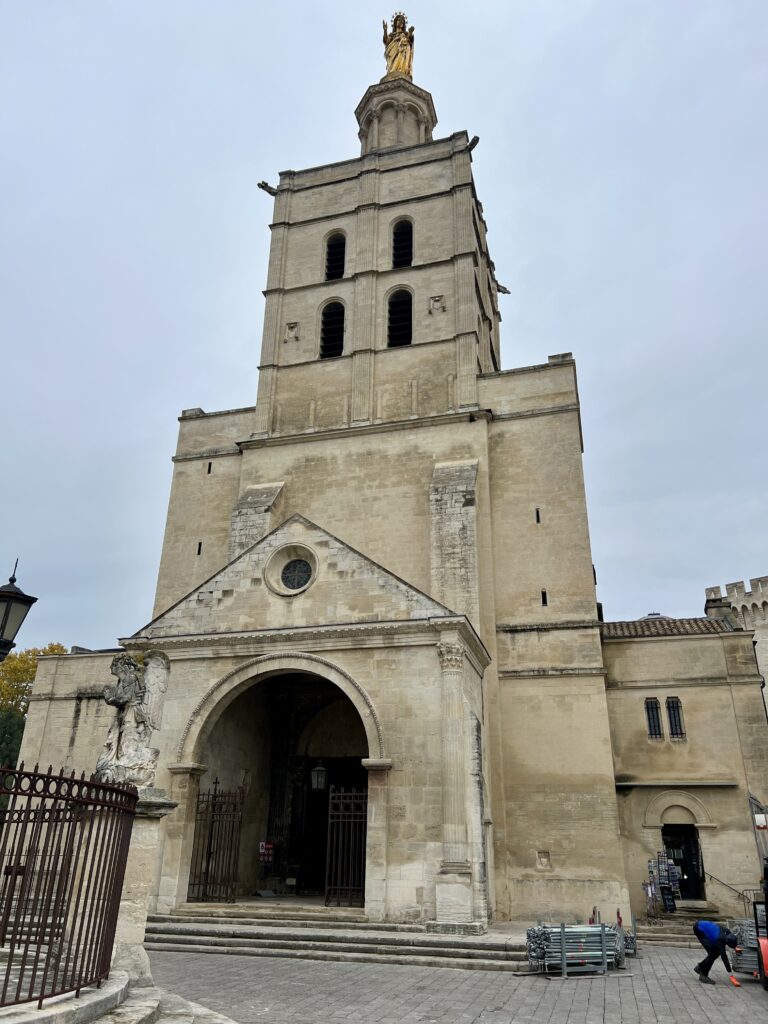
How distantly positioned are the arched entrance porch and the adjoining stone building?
62 millimetres

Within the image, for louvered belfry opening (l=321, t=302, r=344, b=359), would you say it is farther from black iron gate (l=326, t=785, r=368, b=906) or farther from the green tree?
the green tree

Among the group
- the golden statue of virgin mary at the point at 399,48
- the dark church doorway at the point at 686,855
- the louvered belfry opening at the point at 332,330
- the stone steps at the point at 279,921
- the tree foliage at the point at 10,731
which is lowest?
the stone steps at the point at 279,921

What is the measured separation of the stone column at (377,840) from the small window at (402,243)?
18.8 metres

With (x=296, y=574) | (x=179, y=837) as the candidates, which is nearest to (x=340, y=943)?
(x=179, y=837)

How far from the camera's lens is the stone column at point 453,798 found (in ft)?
43.6

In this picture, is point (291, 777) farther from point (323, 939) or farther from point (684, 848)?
point (684, 848)

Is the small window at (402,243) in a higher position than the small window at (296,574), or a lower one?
higher

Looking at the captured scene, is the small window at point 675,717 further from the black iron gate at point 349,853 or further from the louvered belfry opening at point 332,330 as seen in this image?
the louvered belfry opening at point 332,330

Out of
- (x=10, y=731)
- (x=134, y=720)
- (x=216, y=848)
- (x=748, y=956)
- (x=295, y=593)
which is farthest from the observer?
(x=10, y=731)

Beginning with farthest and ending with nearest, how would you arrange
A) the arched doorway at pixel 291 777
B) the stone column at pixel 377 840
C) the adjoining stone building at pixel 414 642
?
the arched doorway at pixel 291 777 → the adjoining stone building at pixel 414 642 → the stone column at pixel 377 840

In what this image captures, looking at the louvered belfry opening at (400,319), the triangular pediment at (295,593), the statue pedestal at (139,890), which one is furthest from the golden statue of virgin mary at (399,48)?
the statue pedestal at (139,890)

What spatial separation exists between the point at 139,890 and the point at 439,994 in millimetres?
4044

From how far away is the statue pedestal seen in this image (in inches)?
305

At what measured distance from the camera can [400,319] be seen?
26656 millimetres
